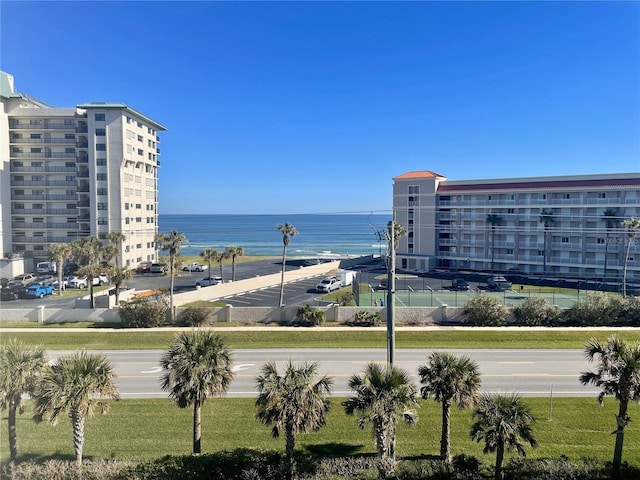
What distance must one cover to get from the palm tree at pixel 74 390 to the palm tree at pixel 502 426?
438 inches

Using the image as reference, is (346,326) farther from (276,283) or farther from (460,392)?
(276,283)

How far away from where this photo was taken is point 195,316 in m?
32.0

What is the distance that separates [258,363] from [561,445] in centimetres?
1467

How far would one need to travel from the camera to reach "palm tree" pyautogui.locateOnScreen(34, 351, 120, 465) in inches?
456

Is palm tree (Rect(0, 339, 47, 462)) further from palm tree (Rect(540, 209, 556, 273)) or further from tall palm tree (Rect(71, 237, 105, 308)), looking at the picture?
palm tree (Rect(540, 209, 556, 273))

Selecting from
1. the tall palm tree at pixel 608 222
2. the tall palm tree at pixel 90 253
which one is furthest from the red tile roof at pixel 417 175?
the tall palm tree at pixel 90 253

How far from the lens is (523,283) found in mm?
56562

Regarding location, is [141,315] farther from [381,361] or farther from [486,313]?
[486,313]

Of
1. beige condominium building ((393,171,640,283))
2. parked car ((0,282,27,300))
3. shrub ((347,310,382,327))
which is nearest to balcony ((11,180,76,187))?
parked car ((0,282,27,300))

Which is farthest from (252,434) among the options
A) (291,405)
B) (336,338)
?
(336,338)

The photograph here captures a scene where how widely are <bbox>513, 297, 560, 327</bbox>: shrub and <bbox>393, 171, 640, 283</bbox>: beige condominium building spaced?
27.5 metres

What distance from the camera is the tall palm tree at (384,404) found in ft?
37.6

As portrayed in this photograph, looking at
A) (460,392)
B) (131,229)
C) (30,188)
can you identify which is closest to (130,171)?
(131,229)

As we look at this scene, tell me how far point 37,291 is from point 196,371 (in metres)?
40.0
